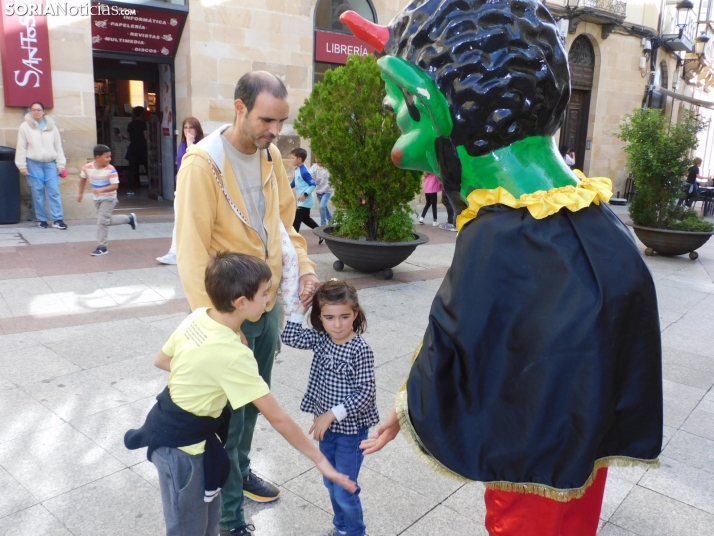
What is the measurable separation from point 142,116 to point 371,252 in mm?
9299

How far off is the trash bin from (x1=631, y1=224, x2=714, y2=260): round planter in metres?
9.97

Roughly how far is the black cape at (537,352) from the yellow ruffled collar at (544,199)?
0.9 inches

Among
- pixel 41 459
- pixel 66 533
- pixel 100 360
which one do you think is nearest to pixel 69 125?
pixel 100 360

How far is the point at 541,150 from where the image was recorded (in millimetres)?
1666

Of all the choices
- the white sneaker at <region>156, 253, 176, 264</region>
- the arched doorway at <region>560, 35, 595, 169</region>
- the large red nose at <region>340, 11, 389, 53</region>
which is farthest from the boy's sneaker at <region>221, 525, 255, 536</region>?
the arched doorway at <region>560, 35, 595, 169</region>

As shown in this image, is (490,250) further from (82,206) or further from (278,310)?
(82,206)

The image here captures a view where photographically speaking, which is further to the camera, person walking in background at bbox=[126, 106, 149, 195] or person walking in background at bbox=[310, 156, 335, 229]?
person walking in background at bbox=[126, 106, 149, 195]

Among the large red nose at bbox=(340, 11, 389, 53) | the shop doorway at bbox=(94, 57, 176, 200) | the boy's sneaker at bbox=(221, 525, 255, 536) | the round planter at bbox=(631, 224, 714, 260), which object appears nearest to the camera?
the large red nose at bbox=(340, 11, 389, 53)

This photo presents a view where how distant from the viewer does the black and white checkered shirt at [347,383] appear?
2.37 metres

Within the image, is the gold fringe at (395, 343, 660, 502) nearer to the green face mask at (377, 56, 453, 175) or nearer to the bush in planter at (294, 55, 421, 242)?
the green face mask at (377, 56, 453, 175)

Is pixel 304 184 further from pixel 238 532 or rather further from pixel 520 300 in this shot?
pixel 520 300

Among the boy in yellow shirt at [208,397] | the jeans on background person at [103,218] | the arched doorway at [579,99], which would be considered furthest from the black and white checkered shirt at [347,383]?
the arched doorway at [579,99]

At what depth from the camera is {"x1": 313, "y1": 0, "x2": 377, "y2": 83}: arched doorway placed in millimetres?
12656

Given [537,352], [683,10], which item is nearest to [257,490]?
[537,352]
